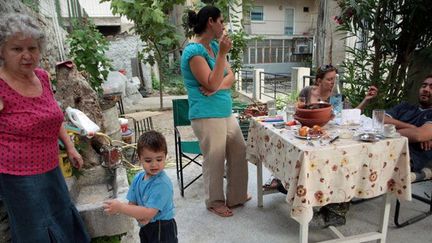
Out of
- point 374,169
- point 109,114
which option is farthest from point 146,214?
point 109,114

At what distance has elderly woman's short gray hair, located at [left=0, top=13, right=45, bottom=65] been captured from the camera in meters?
1.27

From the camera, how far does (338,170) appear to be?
168 cm

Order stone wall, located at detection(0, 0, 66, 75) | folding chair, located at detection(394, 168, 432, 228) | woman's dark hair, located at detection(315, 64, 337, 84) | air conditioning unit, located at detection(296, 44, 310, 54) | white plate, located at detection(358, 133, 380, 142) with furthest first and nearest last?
air conditioning unit, located at detection(296, 44, 310, 54) → woman's dark hair, located at detection(315, 64, 337, 84) → folding chair, located at detection(394, 168, 432, 228) → stone wall, located at detection(0, 0, 66, 75) → white plate, located at detection(358, 133, 380, 142)

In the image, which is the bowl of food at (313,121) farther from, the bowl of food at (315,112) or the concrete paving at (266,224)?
the concrete paving at (266,224)

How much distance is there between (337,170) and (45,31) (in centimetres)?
281

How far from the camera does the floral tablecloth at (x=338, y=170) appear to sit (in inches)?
64.2

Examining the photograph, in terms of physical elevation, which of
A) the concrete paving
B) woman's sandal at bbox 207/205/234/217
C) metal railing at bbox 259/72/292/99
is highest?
metal railing at bbox 259/72/292/99

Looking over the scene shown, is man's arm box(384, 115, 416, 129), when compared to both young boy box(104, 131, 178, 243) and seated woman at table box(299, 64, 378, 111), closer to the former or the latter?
seated woman at table box(299, 64, 378, 111)

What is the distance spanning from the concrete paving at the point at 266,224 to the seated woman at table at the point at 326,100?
0.17 m

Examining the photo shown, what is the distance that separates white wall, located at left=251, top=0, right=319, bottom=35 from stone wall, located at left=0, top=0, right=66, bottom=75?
44.6ft

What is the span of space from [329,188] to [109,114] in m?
2.63

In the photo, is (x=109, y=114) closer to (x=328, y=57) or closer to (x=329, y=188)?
(x=329, y=188)

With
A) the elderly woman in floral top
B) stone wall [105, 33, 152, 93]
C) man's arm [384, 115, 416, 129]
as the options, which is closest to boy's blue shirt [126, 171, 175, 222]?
the elderly woman in floral top

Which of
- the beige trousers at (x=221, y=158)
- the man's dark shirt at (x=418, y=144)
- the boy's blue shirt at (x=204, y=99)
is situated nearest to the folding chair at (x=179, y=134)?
the beige trousers at (x=221, y=158)
